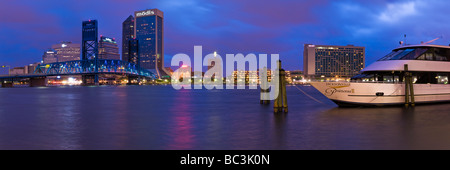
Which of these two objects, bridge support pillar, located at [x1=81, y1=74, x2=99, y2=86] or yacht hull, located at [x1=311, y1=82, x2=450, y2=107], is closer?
yacht hull, located at [x1=311, y1=82, x2=450, y2=107]

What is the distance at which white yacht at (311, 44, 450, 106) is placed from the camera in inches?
959

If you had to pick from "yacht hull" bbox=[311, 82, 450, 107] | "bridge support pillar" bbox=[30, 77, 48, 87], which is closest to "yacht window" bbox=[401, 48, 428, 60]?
"yacht hull" bbox=[311, 82, 450, 107]

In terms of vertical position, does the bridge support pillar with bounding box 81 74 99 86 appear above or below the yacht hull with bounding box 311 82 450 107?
above

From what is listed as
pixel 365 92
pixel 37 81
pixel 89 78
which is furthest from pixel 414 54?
pixel 89 78

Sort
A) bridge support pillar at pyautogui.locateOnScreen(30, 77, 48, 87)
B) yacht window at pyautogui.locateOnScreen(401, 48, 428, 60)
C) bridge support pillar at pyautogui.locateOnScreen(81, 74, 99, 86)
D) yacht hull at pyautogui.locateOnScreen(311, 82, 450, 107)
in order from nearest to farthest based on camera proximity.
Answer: yacht hull at pyautogui.locateOnScreen(311, 82, 450, 107) → yacht window at pyautogui.locateOnScreen(401, 48, 428, 60) → bridge support pillar at pyautogui.locateOnScreen(30, 77, 48, 87) → bridge support pillar at pyautogui.locateOnScreen(81, 74, 99, 86)

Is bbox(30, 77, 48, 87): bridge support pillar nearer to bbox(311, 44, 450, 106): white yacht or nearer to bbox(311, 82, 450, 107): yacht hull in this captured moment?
bbox(311, 82, 450, 107): yacht hull

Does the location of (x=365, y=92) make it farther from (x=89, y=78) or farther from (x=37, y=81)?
(x=89, y=78)

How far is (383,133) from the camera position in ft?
45.5

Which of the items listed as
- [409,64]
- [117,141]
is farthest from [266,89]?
[117,141]
